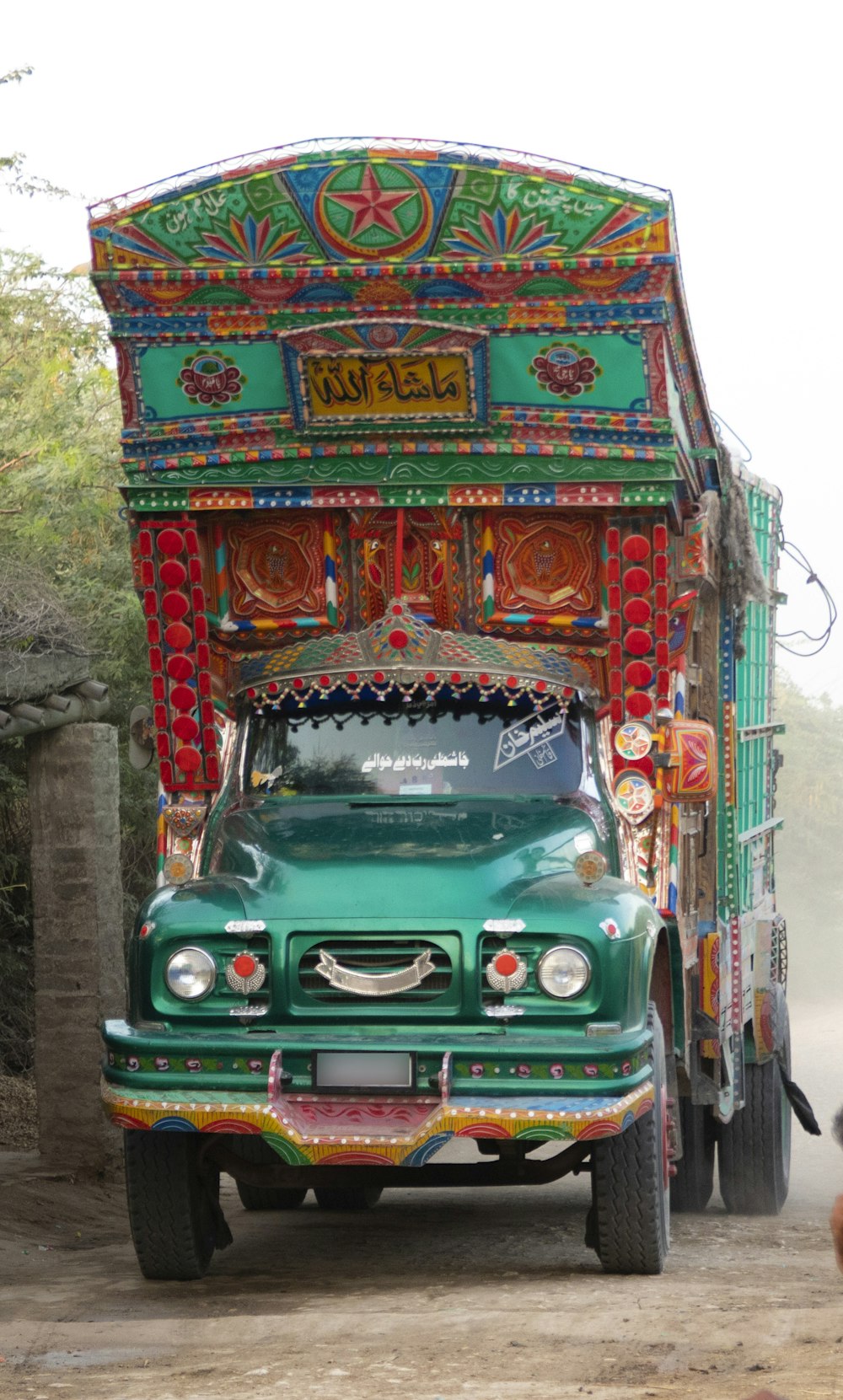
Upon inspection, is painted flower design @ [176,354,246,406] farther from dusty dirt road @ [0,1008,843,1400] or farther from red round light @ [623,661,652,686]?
dusty dirt road @ [0,1008,843,1400]

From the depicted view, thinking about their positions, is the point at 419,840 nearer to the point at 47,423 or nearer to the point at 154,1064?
the point at 154,1064

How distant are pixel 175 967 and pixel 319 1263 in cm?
185

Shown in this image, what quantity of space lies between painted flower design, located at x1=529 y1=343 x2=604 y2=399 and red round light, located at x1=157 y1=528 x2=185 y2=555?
167 cm

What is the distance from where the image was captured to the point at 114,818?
36.4 ft

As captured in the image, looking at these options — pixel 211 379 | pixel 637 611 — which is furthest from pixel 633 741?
pixel 211 379

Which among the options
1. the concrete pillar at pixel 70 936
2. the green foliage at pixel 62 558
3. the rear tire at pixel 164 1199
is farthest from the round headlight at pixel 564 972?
the green foliage at pixel 62 558

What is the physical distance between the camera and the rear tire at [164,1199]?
690 cm

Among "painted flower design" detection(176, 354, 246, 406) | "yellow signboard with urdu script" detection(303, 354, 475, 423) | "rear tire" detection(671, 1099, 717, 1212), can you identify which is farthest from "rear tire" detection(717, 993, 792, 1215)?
"painted flower design" detection(176, 354, 246, 406)

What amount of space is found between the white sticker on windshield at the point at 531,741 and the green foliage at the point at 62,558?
230 inches

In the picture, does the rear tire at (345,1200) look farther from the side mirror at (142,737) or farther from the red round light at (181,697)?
the red round light at (181,697)

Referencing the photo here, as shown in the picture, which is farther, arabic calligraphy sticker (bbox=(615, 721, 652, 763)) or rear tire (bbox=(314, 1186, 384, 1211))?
rear tire (bbox=(314, 1186, 384, 1211))

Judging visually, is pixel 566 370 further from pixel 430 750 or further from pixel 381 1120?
pixel 381 1120

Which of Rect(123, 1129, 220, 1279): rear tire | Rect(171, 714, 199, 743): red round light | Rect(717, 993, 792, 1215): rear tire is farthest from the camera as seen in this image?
Rect(717, 993, 792, 1215): rear tire

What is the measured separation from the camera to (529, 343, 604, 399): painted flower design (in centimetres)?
734
